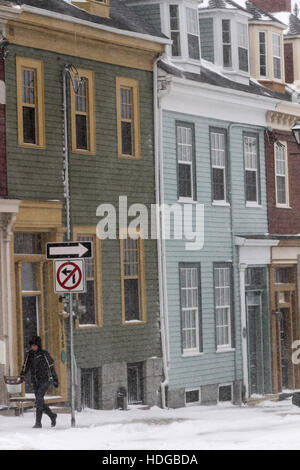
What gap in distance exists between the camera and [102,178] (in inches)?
1207

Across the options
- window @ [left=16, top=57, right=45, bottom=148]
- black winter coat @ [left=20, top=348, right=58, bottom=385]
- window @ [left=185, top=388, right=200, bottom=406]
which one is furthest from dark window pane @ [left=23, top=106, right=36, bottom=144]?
window @ [left=185, top=388, right=200, bottom=406]

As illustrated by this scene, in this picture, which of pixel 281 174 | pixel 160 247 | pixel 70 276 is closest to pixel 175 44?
pixel 160 247

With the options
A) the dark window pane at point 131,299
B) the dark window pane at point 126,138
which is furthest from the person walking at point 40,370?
the dark window pane at point 126,138

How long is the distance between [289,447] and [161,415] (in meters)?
9.25

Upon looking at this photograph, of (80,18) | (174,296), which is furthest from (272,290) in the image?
(80,18)

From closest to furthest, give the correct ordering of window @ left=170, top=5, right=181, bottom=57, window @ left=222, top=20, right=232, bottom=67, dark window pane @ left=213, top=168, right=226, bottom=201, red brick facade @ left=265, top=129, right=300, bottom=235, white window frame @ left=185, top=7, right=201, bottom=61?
window @ left=170, top=5, right=181, bottom=57, white window frame @ left=185, top=7, right=201, bottom=61, dark window pane @ left=213, top=168, right=226, bottom=201, window @ left=222, top=20, right=232, bottom=67, red brick facade @ left=265, top=129, right=300, bottom=235

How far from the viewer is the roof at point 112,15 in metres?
29.0

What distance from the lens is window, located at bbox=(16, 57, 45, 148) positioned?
1113 inches

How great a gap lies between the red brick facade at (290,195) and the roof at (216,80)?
117 cm

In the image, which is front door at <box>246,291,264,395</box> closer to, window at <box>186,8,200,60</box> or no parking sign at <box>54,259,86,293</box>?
window at <box>186,8,200,60</box>

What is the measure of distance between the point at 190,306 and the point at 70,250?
1054cm

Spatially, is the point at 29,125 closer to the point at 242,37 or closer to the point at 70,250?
the point at 70,250

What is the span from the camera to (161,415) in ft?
99.0

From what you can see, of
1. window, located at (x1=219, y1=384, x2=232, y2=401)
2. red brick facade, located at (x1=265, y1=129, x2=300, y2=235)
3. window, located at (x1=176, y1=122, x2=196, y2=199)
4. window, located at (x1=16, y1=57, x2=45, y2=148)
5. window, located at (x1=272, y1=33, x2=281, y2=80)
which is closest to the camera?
window, located at (x1=16, y1=57, x2=45, y2=148)
